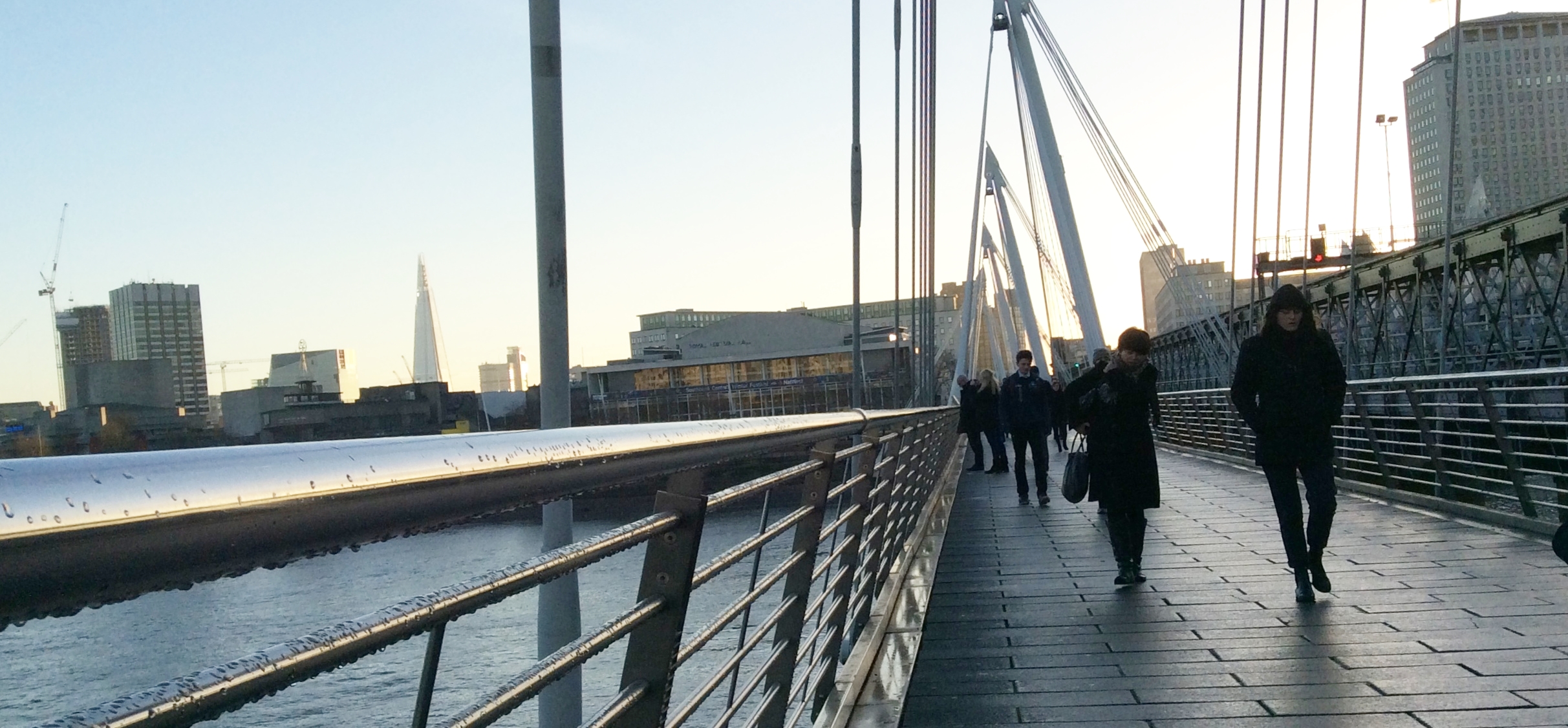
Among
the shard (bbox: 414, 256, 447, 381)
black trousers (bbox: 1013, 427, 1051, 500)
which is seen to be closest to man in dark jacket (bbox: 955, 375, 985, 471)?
black trousers (bbox: 1013, 427, 1051, 500)

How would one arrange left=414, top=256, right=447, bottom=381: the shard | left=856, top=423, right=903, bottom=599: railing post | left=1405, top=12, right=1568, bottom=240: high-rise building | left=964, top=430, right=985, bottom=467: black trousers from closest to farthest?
left=856, top=423, right=903, bottom=599: railing post → left=414, top=256, right=447, bottom=381: the shard → left=964, top=430, right=985, bottom=467: black trousers → left=1405, top=12, right=1568, bottom=240: high-rise building

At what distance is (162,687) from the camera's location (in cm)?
83

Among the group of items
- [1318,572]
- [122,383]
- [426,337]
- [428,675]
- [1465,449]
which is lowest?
[1318,572]

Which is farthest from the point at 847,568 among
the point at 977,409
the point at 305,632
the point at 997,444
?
the point at 997,444

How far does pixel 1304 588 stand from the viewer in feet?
20.6

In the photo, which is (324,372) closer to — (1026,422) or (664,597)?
(664,597)

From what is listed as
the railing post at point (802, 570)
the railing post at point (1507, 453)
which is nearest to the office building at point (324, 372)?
the railing post at point (802, 570)

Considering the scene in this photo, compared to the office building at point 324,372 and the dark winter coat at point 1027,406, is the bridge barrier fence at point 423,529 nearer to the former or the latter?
the office building at point 324,372

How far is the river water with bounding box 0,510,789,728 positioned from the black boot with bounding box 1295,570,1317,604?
3155 mm

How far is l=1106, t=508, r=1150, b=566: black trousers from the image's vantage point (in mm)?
7148

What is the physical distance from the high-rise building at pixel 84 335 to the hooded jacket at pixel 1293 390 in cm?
468

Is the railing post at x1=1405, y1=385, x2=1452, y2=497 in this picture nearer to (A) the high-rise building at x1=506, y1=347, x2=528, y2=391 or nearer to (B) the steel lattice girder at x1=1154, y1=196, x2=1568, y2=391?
(A) the high-rise building at x1=506, y1=347, x2=528, y2=391

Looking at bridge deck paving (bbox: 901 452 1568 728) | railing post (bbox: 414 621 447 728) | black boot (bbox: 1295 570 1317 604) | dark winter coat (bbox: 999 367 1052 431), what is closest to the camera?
railing post (bbox: 414 621 447 728)

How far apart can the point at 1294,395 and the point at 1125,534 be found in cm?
114
